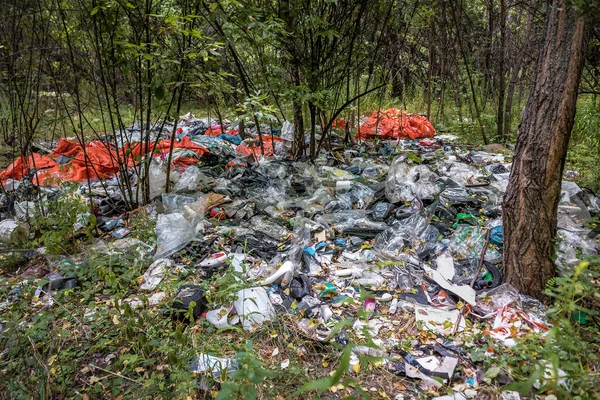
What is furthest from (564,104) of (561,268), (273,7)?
(273,7)

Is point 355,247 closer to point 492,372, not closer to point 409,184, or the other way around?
point 409,184

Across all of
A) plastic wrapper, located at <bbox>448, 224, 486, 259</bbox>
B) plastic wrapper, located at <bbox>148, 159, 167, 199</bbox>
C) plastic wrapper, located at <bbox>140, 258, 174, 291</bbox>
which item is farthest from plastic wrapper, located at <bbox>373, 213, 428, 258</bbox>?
plastic wrapper, located at <bbox>148, 159, 167, 199</bbox>

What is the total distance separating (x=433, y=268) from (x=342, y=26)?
3.02m

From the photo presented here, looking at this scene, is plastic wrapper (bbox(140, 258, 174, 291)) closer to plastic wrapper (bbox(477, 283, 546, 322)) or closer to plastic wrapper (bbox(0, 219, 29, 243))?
plastic wrapper (bbox(0, 219, 29, 243))

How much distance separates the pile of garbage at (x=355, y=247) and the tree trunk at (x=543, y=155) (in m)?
0.19

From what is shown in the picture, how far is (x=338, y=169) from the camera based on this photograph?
166 inches

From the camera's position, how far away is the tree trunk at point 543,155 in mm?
1659

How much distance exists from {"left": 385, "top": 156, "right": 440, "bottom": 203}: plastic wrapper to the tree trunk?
1255 mm

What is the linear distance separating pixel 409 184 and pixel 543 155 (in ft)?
5.12

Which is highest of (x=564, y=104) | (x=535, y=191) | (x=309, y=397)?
(x=564, y=104)

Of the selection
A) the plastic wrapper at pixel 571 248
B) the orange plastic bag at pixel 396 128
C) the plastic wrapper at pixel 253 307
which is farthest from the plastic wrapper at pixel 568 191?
the orange plastic bag at pixel 396 128

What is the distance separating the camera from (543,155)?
179 cm

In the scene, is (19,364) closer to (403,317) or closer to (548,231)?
(403,317)

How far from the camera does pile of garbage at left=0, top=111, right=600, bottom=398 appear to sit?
1.86 meters
